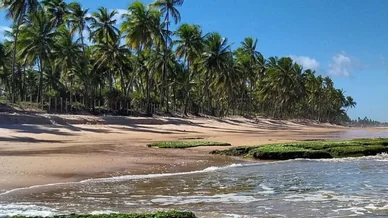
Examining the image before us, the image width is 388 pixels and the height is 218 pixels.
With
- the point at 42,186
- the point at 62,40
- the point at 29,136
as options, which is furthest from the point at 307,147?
the point at 62,40

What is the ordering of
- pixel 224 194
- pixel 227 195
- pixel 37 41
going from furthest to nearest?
1. pixel 37 41
2. pixel 224 194
3. pixel 227 195

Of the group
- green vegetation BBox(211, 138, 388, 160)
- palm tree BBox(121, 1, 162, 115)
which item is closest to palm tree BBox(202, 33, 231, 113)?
palm tree BBox(121, 1, 162, 115)

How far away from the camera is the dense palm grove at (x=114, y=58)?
48906mm

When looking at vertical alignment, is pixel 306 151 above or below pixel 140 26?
below

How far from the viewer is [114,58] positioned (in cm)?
5488

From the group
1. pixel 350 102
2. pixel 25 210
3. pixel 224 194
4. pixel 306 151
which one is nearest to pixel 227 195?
pixel 224 194

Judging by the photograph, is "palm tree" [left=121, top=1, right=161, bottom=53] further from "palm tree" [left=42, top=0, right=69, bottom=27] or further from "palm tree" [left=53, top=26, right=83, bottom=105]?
"palm tree" [left=42, top=0, right=69, bottom=27]

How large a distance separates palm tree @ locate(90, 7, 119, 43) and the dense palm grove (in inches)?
4.9

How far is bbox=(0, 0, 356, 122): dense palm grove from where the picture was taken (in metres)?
48.9

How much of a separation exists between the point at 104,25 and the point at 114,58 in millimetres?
4311

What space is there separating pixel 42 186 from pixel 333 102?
136 metres

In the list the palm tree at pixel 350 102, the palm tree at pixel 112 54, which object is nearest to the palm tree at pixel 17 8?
the palm tree at pixel 112 54

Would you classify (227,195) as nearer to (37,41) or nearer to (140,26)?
(37,41)

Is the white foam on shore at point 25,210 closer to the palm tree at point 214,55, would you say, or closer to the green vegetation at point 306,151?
the green vegetation at point 306,151
